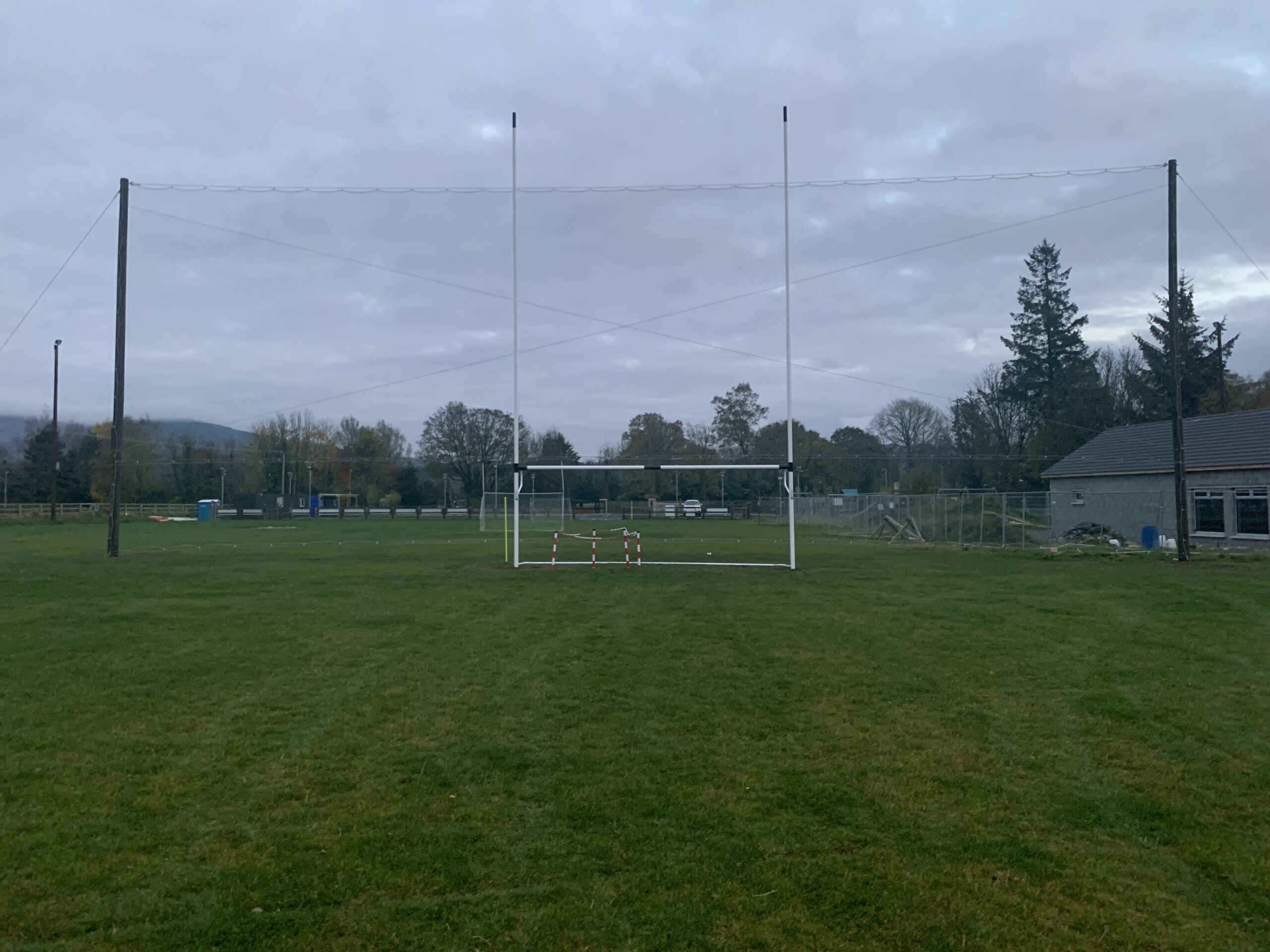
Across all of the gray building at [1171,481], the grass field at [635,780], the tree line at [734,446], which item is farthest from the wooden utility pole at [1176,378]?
the tree line at [734,446]

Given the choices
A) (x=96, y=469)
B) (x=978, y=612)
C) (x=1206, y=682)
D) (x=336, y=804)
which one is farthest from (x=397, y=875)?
(x=96, y=469)

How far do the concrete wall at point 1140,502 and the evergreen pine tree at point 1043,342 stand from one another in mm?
24447

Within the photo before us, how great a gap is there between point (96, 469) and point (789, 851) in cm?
7911

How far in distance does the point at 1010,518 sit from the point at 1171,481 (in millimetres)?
5750

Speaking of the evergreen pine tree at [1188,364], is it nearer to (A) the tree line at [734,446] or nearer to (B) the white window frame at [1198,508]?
(A) the tree line at [734,446]

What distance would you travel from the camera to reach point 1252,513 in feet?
89.9

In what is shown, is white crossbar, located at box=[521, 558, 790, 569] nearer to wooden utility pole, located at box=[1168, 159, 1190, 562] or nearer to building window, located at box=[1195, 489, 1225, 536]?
wooden utility pole, located at box=[1168, 159, 1190, 562]

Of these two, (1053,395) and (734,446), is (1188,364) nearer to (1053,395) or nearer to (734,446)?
(1053,395)

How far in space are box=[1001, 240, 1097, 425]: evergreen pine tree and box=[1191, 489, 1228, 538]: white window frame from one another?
29713 millimetres

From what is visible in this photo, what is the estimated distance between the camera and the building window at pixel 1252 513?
1054 inches

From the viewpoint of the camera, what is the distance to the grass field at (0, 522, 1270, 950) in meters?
4.05

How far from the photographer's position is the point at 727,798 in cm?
558

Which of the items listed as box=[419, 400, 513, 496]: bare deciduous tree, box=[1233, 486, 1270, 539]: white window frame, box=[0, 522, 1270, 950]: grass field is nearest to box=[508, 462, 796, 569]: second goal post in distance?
box=[0, 522, 1270, 950]: grass field

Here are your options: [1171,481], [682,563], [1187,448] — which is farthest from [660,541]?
[1187,448]
